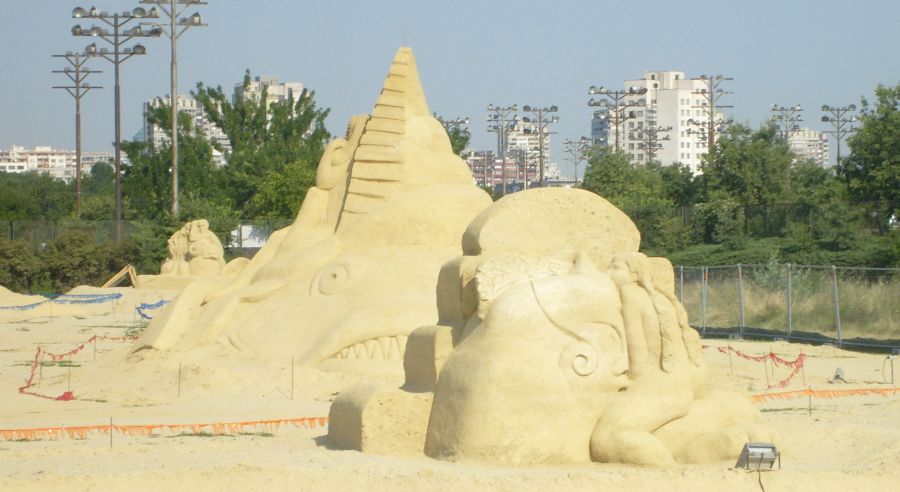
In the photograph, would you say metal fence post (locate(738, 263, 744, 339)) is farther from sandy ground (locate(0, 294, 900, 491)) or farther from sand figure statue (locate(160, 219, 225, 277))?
sand figure statue (locate(160, 219, 225, 277))

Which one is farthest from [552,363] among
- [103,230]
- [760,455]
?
[103,230]

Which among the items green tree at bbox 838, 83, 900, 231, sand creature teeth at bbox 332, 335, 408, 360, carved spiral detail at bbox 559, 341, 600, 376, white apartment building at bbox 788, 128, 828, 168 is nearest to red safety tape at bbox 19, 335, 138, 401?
sand creature teeth at bbox 332, 335, 408, 360

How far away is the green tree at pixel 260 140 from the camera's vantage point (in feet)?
165

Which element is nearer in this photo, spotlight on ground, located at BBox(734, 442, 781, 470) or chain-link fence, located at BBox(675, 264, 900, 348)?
spotlight on ground, located at BBox(734, 442, 781, 470)

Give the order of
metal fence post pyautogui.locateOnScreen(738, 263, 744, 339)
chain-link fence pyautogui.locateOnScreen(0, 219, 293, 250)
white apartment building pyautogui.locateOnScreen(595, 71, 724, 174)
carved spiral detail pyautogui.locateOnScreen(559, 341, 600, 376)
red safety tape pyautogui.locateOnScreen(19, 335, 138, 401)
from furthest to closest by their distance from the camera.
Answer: white apartment building pyautogui.locateOnScreen(595, 71, 724, 174) → chain-link fence pyautogui.locateOnScreen(0, 219, 293, 250) → metal fence post pyautogui.locateOnScreen(738, 263, 744, 339) → red safety tape pyautogui.locateOnScreen(19, 335, 138, 401) → carved spiral detail pyautogui.locateOnScreen(559, 341, 600, 376)

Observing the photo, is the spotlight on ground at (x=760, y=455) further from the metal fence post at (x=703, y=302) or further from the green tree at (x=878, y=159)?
the green tree at (x=878, y=159)

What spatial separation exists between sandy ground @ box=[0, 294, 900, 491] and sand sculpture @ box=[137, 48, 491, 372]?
0.49 metres

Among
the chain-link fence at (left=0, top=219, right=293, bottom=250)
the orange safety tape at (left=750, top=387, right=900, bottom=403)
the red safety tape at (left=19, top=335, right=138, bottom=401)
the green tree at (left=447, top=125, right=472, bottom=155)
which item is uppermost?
the green tree at (left=447, top=125, right=472, bottom=155)

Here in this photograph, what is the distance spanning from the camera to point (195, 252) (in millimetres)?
30312

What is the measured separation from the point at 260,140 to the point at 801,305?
32.5m

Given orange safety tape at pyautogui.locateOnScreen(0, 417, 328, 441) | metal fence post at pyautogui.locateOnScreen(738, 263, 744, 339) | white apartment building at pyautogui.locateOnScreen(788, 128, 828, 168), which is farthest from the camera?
white apartment building at pyautogui.locateOnScreen(788, 128, 828, 168)

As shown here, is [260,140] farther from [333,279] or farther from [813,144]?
[813,144]

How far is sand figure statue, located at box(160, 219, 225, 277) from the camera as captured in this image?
30256 millimetres

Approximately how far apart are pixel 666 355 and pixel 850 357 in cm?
1207
